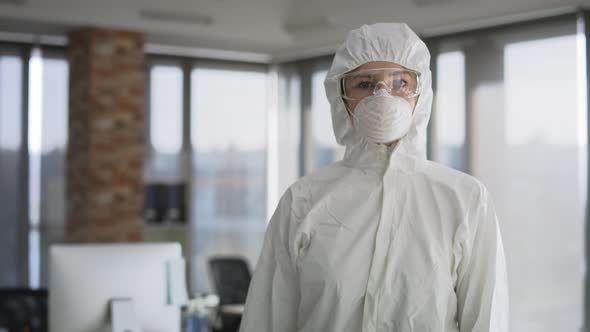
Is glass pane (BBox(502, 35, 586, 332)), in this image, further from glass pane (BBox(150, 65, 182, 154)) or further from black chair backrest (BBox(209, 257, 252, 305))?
glass pane (BBox(150, 65, 182, 154))

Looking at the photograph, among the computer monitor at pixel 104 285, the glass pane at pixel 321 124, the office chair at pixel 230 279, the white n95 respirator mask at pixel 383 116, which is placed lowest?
the office chair at pixel 230 279

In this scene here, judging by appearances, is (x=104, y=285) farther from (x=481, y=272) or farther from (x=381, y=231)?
(x=481, y=272)

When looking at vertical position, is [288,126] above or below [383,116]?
above

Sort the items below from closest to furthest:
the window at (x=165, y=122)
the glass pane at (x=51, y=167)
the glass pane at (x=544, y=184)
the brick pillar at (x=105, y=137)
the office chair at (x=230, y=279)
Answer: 1. the glass pane at (x=544, y=184)
2. the office chair at (x=230, y=279)
3. the brick pillar at (x=105, y=137)
4. the glass pane at (x=51, y=167)
5. the window at (x=165, y=122)

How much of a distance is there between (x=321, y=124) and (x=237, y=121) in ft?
2.94

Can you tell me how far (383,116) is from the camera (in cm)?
168

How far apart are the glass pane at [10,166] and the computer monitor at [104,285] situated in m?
4.40

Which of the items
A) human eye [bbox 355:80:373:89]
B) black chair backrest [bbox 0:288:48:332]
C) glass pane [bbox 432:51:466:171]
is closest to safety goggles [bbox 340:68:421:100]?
human eye [bbox 355:80:373:89]

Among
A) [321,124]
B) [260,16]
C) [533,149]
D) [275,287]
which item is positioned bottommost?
[275,287]

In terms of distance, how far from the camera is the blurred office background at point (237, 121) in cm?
549

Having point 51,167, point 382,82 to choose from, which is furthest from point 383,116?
point 51,167

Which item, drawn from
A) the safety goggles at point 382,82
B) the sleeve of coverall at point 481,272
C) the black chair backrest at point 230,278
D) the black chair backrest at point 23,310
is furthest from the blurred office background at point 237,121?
the sleeve of coverall at point 481,272

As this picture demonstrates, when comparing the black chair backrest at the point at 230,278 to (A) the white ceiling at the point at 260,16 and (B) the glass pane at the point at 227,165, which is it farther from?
(A) the white ceiling at the point at 260,16

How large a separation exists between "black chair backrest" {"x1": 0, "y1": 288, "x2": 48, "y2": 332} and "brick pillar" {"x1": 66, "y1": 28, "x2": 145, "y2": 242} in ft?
9.75
